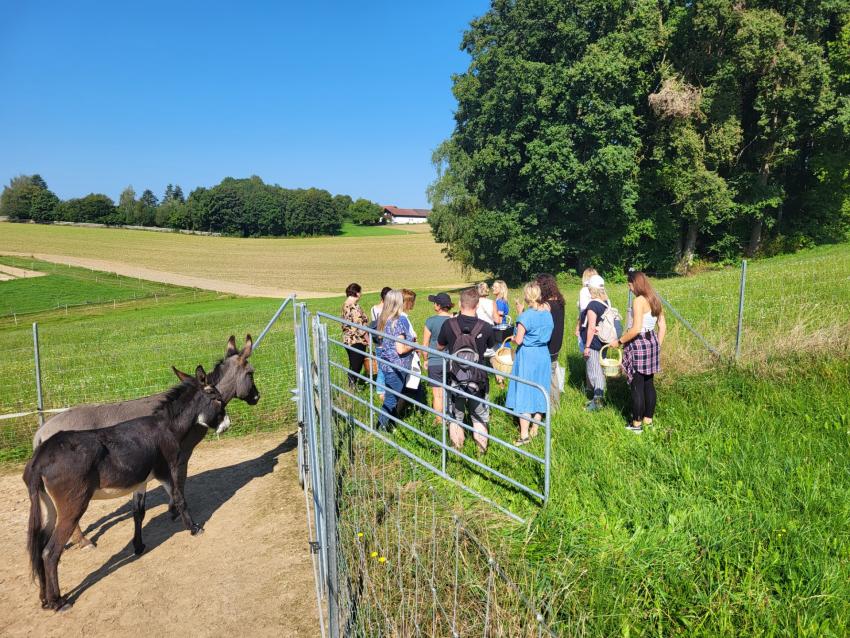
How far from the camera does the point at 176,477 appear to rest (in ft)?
17.3

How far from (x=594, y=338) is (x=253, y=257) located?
61859 mm

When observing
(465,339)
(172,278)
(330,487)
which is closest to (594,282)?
(465,339)

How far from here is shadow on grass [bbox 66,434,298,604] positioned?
4.92 metres

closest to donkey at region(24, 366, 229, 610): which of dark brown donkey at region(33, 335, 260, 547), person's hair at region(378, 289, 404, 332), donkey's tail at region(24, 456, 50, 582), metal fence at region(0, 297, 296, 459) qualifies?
donkey's tail at region(24, 456, 50, 582)

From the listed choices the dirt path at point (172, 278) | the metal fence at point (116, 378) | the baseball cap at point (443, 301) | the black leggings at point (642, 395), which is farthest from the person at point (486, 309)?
the dirt path at point (172, 278)

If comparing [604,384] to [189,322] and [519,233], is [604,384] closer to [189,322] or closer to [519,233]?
[189,322]

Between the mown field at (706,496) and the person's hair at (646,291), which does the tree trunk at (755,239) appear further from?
the person's hair at (646,291)

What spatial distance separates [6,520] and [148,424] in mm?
2408

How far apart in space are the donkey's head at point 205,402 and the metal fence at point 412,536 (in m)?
0.91

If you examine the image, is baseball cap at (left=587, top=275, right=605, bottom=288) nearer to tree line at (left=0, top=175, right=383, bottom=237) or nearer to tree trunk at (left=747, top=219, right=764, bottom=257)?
tree trunk at (left=747, top=219, right=764, bottom=257)

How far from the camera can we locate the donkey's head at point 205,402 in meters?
5.45

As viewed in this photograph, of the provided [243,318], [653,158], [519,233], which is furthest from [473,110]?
[243,318]

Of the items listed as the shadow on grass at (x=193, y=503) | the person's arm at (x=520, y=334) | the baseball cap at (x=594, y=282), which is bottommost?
the shadow on grass at (x=193, y=503)

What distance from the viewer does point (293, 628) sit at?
13.0ft
